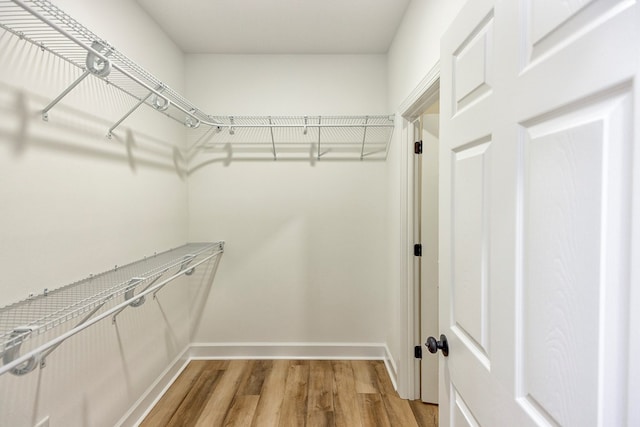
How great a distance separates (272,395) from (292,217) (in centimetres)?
130

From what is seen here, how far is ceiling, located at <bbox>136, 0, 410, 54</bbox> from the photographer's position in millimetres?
A: 1926

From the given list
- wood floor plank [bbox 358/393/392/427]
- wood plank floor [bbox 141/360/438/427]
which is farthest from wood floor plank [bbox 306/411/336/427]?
wood floor plank [bbox 358/393/392/427]

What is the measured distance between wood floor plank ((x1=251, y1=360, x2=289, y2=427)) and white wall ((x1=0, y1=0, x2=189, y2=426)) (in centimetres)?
75

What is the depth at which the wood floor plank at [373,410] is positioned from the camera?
72.7 inches

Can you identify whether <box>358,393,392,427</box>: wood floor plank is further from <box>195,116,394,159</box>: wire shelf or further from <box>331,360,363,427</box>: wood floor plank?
<box>195,116,394,159</box>: wire shelf

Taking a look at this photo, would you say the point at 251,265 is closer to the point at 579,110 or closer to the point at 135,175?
the point at 135,175

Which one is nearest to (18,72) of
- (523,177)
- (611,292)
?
(523,177)

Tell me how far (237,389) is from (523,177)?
226 centimetres

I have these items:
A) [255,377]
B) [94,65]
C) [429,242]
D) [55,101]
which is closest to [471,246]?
[429,242]

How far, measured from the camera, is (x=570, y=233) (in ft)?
1.66

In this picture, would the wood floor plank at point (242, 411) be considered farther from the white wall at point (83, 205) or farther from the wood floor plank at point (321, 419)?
the white wall at point (83, 205)

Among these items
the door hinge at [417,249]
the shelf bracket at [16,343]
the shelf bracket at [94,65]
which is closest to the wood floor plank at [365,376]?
the door hinge at [417,249]

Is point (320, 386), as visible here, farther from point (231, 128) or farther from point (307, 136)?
point (231, 128)

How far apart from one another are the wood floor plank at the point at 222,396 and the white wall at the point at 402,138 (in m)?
1.17
